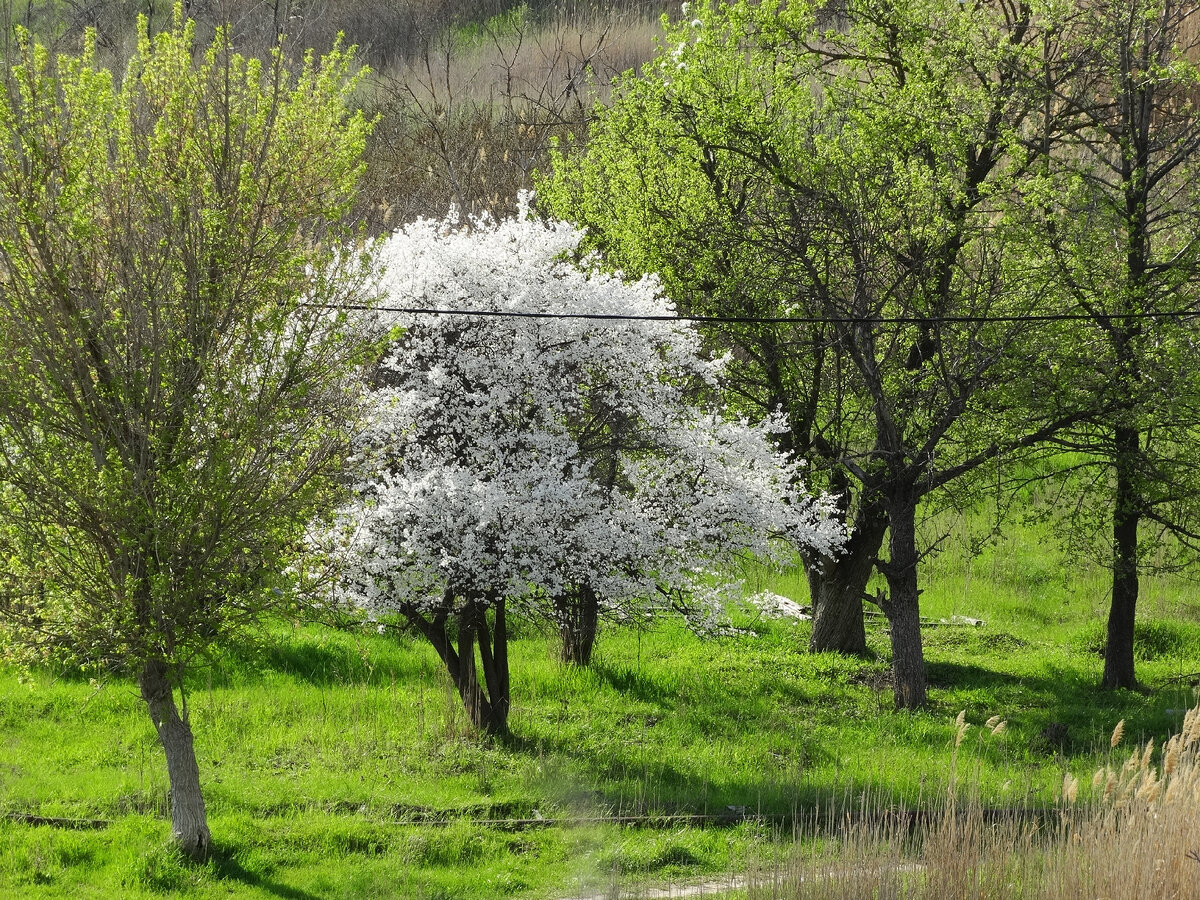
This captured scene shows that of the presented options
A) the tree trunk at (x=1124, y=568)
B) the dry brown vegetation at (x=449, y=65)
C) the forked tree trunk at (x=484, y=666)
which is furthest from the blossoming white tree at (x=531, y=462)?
the dry brown vegetation at (x=449, y=65)

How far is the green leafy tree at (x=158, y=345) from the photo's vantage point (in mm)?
8367

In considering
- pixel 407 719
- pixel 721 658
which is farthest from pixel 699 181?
pixel 407 719

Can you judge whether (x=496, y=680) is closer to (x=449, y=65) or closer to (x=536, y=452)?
(x=536, y=452)

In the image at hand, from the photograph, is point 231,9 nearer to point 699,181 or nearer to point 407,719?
point 699,181

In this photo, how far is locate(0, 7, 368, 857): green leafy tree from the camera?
329 inches

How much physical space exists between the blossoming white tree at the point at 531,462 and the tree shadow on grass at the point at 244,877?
2593mm

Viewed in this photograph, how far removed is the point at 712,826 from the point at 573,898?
2.11m

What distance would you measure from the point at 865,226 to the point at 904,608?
4.96 m

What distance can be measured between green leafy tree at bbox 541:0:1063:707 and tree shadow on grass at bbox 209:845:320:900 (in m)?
7.73

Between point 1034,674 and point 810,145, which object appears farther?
point 1034,674

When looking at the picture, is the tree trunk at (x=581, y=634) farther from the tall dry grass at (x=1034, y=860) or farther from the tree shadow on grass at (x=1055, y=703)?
the tall dry grass at (x=1034, y=860)

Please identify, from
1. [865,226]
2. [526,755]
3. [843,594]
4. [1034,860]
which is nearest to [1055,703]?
[843,594]

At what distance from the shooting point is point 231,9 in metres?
36.8

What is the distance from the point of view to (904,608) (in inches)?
609
